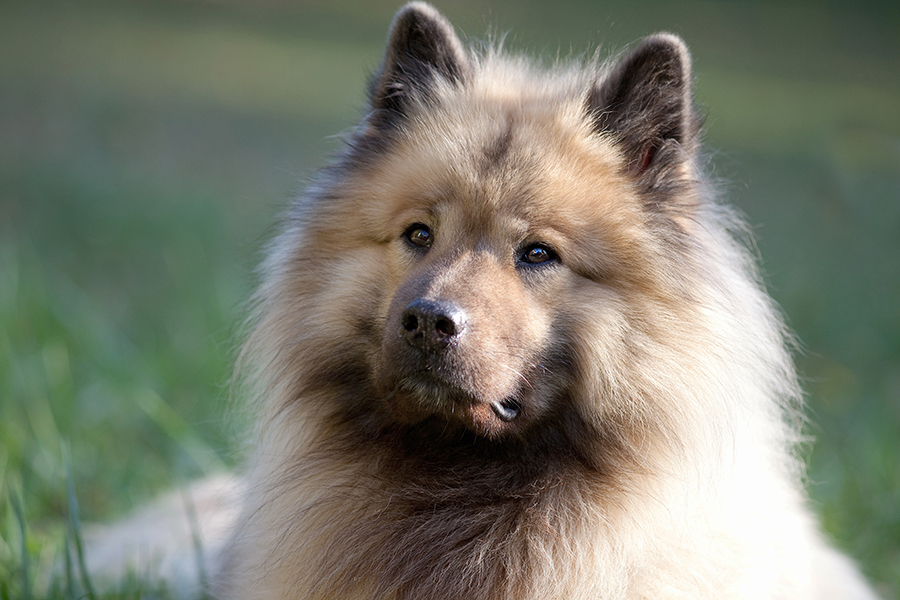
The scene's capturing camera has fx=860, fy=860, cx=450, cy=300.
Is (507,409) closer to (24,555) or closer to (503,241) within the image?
(503,241)

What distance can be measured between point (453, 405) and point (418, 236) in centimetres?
61

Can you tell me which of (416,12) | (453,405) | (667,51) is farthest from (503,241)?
(416,12)

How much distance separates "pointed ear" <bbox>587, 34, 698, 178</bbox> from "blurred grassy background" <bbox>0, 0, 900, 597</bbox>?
538mm

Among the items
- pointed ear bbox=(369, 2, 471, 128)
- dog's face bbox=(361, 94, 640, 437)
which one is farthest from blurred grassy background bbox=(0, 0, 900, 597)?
dog's face bbox=(361, 94, 640, 437)

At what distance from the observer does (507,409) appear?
246 cm

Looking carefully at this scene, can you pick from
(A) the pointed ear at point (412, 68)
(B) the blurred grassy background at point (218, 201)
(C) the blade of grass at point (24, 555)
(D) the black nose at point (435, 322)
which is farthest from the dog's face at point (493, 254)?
(C) the blade of grass at point (24, 555)

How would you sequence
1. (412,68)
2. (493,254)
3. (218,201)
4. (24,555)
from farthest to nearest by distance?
(218,201) < (412,68) < (24,555) < (493,254)

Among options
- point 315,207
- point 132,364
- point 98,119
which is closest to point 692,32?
point 98,119

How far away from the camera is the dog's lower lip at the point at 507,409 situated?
2.43 meters

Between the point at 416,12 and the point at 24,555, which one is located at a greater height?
the point at 416,12

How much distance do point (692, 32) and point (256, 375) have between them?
13605 millimetres

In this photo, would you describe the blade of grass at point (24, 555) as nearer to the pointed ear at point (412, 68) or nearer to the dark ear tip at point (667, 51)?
the pointed ear at point (412, 68)

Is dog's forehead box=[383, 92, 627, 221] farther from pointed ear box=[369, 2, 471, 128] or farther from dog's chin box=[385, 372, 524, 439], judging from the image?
dog's chin box=[385, 372, 524, 439]

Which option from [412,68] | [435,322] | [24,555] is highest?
[412,68]
